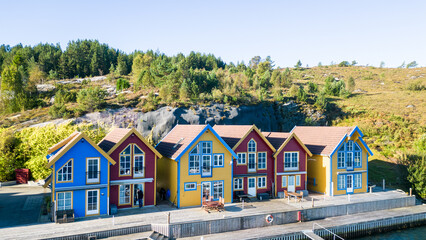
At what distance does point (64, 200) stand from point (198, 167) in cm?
845

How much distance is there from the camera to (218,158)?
22281 millimetres

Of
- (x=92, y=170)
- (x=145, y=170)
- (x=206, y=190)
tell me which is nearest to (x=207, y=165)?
(x=206, y=190)

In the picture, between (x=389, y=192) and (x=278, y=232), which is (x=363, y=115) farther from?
(x=278, y=232)

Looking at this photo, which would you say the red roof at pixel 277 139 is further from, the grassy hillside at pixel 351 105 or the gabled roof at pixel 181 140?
the grassy hillside at pixel 351 105

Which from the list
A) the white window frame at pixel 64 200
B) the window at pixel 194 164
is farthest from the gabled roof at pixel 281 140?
the white window frame at pixel 64 200

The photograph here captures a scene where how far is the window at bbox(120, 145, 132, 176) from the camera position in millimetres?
20141

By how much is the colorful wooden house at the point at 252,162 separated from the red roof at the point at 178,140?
3300 mm

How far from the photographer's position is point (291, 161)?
25.4 m

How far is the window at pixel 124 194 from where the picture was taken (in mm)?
20203

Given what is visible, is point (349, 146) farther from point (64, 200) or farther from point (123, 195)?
point (64, 200)

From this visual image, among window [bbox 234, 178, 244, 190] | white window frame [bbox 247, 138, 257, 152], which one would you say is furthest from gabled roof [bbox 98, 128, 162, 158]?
white window frame [bbox 247, 138, 257, 152]

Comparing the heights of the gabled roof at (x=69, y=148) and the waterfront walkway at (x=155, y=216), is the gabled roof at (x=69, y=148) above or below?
above

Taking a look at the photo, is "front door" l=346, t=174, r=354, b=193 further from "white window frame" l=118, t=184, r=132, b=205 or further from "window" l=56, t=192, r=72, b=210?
"window" l=56, t=192, r=72, b=210

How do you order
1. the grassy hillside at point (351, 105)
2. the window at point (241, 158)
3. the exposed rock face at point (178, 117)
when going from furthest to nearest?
the exposed rock face at point (178, 117) → the grassy hillside at point (351, 105) → the window at point (241, 158)
